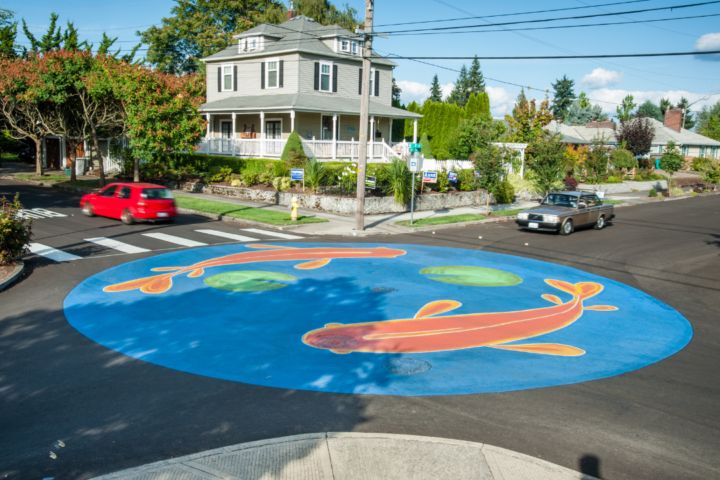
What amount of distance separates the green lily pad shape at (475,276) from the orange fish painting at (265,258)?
7.33 ft

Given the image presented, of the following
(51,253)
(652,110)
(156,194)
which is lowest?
(51,253)

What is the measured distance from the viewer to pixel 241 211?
970 inches

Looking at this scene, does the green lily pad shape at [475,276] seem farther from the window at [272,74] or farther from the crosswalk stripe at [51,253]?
the window at [272,74]

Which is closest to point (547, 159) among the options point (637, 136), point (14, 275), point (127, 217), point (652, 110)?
point (127, 217)

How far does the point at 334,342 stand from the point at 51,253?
10.9 metres

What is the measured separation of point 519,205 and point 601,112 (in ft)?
287

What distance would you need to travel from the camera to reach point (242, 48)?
4091cm

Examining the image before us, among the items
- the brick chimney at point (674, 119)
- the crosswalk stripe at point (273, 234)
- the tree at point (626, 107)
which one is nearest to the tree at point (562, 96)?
the brick chimney at point (674, 119)

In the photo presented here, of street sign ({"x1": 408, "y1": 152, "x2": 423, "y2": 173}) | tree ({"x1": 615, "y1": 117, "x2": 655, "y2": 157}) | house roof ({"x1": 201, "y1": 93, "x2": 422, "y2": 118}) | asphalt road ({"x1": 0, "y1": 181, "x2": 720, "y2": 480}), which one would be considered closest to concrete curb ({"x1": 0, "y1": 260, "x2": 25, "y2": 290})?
asphalt road ({"x1": 0, "y1": 181, "x2": 720, "y2": 480})

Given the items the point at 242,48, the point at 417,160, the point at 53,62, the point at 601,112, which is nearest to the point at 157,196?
the point at 417,160

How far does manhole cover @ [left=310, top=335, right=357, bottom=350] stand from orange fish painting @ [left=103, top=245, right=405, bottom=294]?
4799mm

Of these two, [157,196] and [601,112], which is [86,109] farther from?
[601,112]

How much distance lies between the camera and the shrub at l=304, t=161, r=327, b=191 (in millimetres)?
27438

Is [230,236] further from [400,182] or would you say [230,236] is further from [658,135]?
[658,135]
